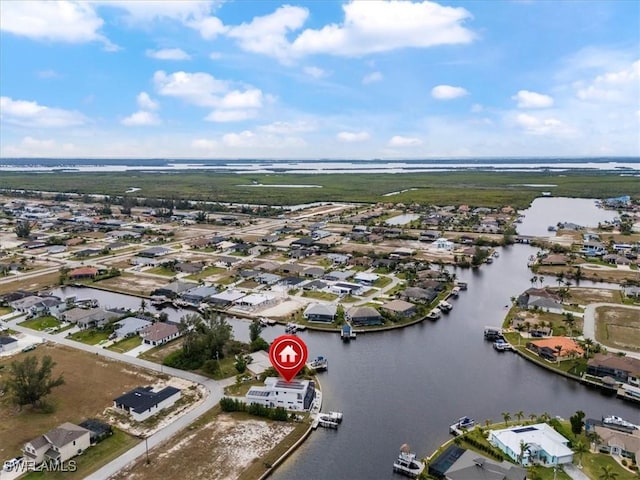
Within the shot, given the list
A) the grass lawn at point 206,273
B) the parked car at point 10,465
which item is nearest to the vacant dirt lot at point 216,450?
the parked car at point 10,465

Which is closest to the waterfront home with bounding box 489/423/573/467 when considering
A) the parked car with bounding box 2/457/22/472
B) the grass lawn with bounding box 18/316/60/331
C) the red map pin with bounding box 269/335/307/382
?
the red map pin with bounding box 269/335/307/382

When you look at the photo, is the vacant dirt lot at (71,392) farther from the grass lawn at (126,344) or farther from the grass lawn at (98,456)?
the grass lawn at (98,456)

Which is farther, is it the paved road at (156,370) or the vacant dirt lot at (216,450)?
the paved road at (156,370)

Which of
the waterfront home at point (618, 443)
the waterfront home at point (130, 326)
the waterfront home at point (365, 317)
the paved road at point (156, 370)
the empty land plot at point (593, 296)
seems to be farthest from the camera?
the empty land plot at point (593, 296)

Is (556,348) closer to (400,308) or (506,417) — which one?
(506,417)

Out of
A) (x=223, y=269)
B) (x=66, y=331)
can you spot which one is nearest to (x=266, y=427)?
(x=66, y=331)

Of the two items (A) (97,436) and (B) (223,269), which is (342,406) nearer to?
(A) (97,436)
